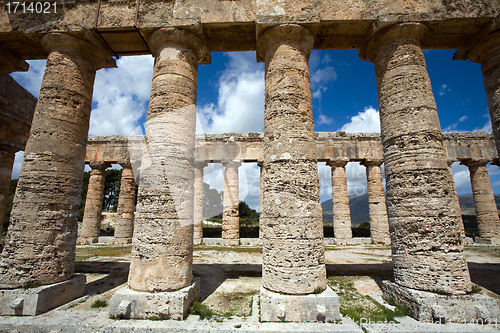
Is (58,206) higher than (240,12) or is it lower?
lower

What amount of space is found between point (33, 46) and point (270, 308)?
9.29m

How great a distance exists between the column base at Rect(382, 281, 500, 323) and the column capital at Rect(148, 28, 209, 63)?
24.2 feet

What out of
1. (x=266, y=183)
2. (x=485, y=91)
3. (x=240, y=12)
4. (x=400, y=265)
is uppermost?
(x=240, y=12)

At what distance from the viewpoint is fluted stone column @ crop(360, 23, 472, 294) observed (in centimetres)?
483

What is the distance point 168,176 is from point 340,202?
1435cm

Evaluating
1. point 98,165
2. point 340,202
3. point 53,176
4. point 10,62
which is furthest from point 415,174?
point 98,165

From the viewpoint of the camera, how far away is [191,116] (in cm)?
591

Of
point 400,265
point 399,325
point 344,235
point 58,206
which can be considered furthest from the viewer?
point 344,235

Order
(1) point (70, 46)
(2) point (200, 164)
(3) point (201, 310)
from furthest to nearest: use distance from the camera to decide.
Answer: (2) point (200, 164)
(1) point (70, 46)
(3) point (201, 310)

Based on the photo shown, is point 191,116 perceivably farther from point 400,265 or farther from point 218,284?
point 400,265

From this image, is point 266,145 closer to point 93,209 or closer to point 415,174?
point 415,174

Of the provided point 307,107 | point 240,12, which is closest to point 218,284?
point 307,107

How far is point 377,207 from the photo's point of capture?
16094 millimetres

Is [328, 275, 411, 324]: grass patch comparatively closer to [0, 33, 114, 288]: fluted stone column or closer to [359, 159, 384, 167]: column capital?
[0, 33, 114, 288]: fluted stone column
